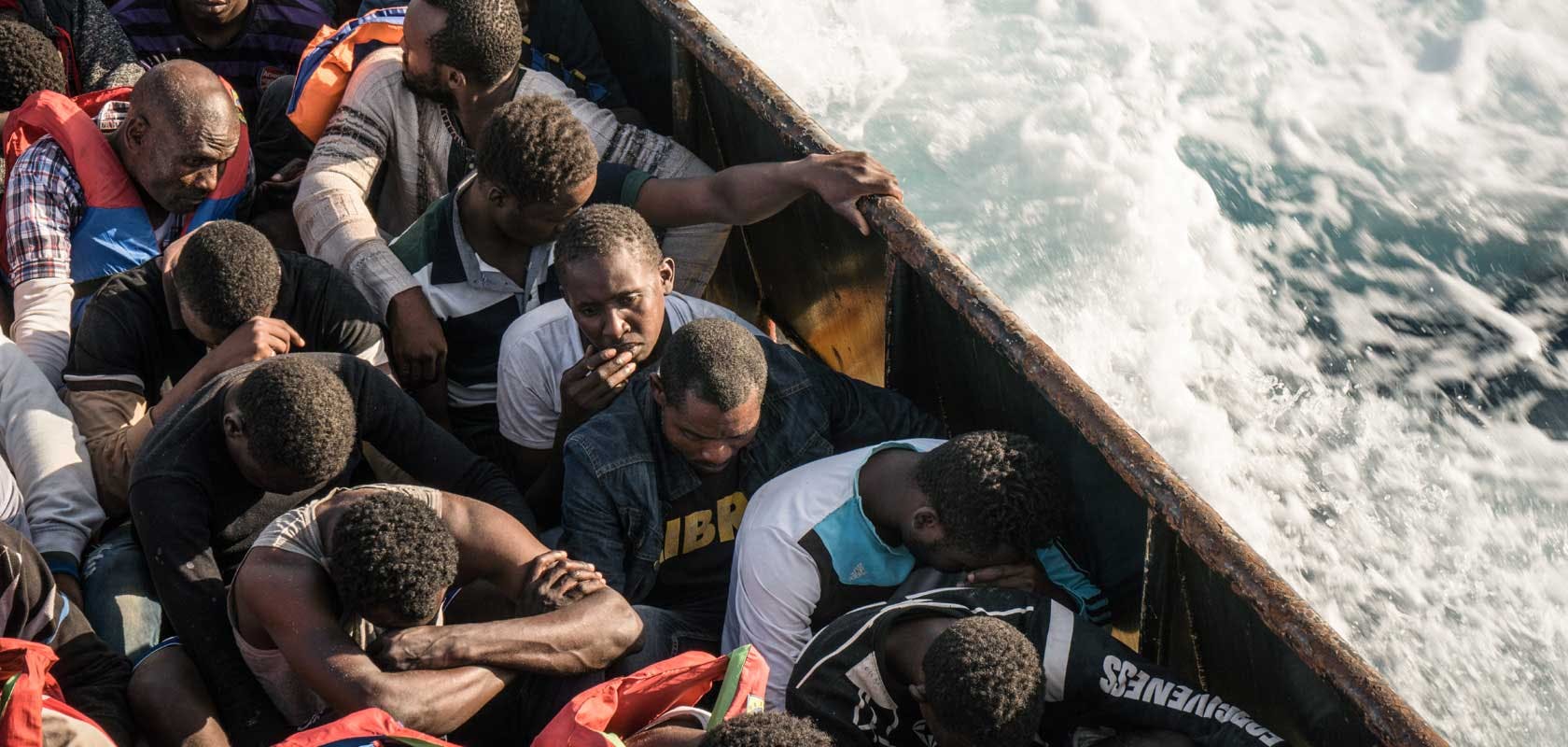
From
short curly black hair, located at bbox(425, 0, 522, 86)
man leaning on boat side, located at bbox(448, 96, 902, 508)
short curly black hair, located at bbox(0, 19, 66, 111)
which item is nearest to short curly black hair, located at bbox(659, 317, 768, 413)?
man leaning on boat side, located at bbox(448, 96, 902, 508)

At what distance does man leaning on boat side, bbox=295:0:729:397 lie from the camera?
11.6 feet

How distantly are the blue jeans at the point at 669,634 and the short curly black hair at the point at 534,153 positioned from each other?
3.27 feet

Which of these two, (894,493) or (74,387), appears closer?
(894,493)

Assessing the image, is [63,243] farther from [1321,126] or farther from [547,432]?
[1321,126]

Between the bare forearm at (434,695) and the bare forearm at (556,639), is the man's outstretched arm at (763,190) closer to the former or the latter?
the bare forearm at (556,639)

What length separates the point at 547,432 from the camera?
3.19 metres

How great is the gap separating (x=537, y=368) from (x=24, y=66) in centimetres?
190

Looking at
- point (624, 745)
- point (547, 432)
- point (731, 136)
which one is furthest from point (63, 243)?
point (624, 745)

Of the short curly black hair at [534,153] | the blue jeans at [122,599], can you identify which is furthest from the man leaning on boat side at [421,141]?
the blue jeans at [122,599]

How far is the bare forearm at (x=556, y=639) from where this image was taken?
2387mm

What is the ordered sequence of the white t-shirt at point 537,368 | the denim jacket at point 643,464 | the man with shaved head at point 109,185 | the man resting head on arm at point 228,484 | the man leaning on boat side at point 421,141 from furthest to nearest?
1. the man leaning on boat side at point 421,141
2. the man with shaved head at point 109,185
3. the white t-shirt at point 537,368
4. the denim jacket at point 643,464
5. the man resting head on arm at point 228,484

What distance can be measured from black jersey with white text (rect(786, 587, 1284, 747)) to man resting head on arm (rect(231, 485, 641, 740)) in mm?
386

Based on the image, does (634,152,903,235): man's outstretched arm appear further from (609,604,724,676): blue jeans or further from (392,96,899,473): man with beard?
(609,604,724,676): blue jeans

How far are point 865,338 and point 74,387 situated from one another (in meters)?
1.87
